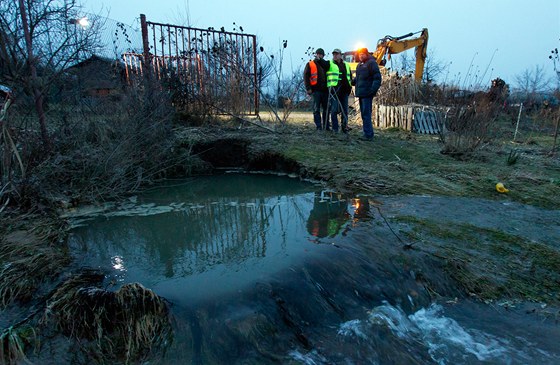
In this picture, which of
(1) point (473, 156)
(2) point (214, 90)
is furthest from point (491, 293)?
(2) point (214, 90)

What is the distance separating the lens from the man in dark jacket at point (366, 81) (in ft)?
29.0

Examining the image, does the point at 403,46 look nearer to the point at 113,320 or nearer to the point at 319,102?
the point at 319,102

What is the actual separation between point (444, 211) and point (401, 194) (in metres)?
0.75

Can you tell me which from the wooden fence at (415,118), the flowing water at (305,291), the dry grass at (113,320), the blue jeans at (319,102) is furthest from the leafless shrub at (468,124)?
the dry grass at (113,320)

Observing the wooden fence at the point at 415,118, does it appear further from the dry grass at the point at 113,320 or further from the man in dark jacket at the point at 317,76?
the dry grass at the point at 113,320

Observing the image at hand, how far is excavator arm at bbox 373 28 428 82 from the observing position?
46.3 feet

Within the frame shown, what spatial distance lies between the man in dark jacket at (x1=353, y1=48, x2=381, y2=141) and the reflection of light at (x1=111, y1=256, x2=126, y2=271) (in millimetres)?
6660

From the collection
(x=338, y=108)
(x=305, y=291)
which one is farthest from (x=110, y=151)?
(x=338, y=108)

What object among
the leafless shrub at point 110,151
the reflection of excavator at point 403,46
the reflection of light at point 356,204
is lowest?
the reflection of light at point 356,204

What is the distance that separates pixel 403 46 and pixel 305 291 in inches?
510

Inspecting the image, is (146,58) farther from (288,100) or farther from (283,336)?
(283,336)

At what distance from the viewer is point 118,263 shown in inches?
152

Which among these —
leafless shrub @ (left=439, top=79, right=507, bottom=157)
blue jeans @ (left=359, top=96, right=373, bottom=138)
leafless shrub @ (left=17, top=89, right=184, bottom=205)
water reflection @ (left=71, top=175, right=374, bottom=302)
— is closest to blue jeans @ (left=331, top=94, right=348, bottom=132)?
blue jeans @ (left=359, top=96, right=373, bottom=138)

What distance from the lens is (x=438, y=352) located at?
10.1ft
